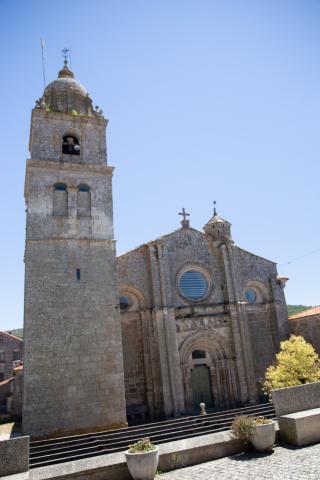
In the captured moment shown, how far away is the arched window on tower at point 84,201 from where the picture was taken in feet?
56.5

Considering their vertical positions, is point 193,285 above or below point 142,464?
above

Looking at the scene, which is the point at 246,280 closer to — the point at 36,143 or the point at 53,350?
the point at 53,350

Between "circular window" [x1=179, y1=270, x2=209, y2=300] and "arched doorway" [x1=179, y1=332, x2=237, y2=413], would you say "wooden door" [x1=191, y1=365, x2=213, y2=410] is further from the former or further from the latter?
"circular window" [x1=179, y1=270, x2=209, y2=300]

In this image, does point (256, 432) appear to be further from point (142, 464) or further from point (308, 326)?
point (308, 326)

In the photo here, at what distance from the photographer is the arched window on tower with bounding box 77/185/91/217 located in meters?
17.2

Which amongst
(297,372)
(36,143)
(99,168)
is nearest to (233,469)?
(297,372)

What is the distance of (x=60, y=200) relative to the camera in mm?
17094

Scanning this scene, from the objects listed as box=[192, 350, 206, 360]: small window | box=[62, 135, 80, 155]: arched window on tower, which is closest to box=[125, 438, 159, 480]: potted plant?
box=[192, 350, 206, 360]: small window

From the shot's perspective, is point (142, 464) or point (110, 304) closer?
point (142, 464)

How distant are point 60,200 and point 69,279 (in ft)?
13.1

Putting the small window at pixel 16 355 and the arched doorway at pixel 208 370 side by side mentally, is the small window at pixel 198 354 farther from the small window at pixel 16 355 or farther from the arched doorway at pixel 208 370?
the small window at pixel 16 355

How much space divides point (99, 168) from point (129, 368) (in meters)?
10.9

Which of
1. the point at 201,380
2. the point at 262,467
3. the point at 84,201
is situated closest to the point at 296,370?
the point at 201,380

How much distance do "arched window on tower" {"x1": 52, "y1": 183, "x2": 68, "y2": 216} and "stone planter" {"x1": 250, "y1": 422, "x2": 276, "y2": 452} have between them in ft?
40.7
